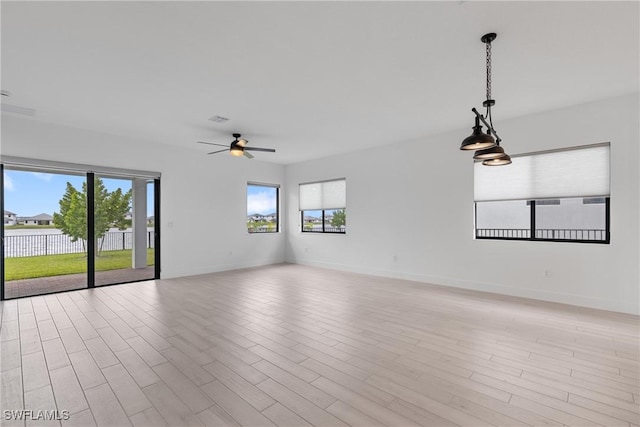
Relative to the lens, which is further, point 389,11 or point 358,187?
point 358,187

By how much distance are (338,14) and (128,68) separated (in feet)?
7.59

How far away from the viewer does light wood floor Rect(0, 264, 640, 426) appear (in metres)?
2.02

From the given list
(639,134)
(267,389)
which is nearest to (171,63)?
(267,389)

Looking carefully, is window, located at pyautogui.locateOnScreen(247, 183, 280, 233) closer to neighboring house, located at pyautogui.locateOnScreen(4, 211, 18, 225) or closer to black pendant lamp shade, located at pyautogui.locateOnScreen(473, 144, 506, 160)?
neighboring house, located at pyautogui.locateOnScreen(4, 211, 18, 225)

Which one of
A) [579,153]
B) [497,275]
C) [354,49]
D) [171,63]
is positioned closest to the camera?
[354,49]

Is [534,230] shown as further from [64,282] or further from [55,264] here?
[55,264]

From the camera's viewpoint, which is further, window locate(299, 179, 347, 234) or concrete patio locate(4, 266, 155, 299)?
window locate(299, 179, 347, 234)

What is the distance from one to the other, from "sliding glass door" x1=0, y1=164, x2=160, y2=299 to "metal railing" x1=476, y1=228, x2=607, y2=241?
6.55 metres

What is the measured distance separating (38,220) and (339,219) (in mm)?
6048

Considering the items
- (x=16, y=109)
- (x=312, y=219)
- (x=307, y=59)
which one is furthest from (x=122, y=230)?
(x=307, y=59)

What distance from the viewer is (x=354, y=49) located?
2812 millimetres

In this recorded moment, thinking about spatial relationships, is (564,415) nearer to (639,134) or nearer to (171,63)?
(639,134)

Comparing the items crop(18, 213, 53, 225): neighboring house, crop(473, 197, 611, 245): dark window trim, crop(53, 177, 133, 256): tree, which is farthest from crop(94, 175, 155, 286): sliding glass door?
crop(473, 197, 611, 245): dark window trim

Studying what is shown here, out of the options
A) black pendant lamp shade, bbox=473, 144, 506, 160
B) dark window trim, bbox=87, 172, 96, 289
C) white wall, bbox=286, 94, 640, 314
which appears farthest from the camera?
dark window trim, bbox=87, 172, 96, 289
